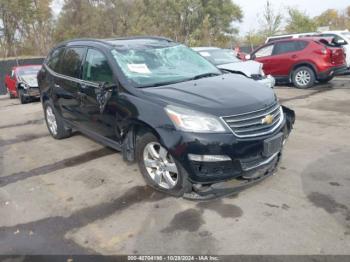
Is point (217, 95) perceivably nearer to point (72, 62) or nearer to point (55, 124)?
point (72, 62)

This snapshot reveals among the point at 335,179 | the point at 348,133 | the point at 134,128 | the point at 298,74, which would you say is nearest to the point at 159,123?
the point at 134,128

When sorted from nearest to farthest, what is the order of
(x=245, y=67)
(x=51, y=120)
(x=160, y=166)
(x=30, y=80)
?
(x=160, y=166) → (x=51, y=120) → (x=245, y=67) → (x=30, y=80)

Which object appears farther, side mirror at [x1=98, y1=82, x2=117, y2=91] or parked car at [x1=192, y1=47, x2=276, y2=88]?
parked car at [x1=192, y1=47, x2=276, y2=88]

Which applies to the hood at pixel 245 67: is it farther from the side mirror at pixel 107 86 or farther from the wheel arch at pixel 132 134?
the wheel arch at pixel 132 134

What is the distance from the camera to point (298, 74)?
11961mm

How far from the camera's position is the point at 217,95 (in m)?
4.23

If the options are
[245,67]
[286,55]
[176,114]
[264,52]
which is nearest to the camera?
[176,114]

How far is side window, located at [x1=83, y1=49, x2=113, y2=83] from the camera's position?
4.96 metres

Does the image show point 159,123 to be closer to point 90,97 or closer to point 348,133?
point 90,97

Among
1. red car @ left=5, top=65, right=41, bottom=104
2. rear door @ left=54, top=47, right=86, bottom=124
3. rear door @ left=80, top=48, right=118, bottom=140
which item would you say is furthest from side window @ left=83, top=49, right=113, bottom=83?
red car @ left=5, top=65, right=41, bottom=104

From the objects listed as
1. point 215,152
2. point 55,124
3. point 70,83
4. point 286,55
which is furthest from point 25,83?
point 215,152

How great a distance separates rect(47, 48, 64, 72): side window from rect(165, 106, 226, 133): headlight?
3.47 meters

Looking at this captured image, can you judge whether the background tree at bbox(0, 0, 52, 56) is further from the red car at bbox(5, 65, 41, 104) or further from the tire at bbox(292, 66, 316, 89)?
the tire at bbox(292, 66, 316, 89)

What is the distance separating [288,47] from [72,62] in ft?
27.4
